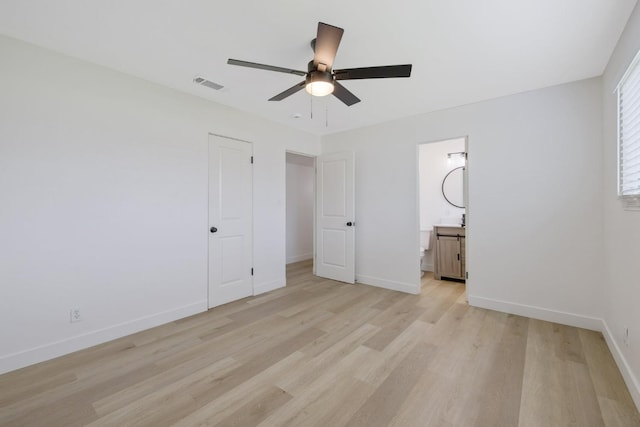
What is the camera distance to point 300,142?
4.56 m

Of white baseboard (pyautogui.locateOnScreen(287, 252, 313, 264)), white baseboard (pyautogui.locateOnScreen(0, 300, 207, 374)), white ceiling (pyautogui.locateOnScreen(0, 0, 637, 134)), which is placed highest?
white ceiling (pyautogui.locateOnScreen(0, 0, 637, 134))

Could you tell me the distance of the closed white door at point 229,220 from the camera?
11.1ft

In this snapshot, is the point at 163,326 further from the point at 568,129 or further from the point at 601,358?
the point at 568,129

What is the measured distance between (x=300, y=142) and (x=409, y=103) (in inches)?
74.0

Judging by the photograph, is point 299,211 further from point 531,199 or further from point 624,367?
point 624,367

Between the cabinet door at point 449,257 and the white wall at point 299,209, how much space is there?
10.1ft

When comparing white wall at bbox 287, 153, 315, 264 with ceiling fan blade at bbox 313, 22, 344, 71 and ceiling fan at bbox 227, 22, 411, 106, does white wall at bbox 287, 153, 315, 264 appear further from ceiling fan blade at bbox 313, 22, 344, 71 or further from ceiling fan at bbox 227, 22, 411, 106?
ceiling fan blade at bbox 313, 22, 344, 71

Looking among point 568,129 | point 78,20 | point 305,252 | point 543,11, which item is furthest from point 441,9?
point 305,252

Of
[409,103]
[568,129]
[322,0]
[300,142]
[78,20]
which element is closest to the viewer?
[322,0]

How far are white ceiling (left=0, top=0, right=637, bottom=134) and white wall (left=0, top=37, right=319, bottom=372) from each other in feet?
1.02

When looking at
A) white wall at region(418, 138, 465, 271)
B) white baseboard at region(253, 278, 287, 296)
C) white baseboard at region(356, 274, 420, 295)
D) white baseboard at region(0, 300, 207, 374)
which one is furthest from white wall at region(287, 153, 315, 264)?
white baseboard at region(0, 300, 207, 374)

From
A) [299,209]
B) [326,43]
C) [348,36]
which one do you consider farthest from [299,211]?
[326,43]

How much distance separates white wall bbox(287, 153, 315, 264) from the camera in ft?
20.8

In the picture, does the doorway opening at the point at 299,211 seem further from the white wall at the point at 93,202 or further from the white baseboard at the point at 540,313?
the white baseboard at the point at 540,313
